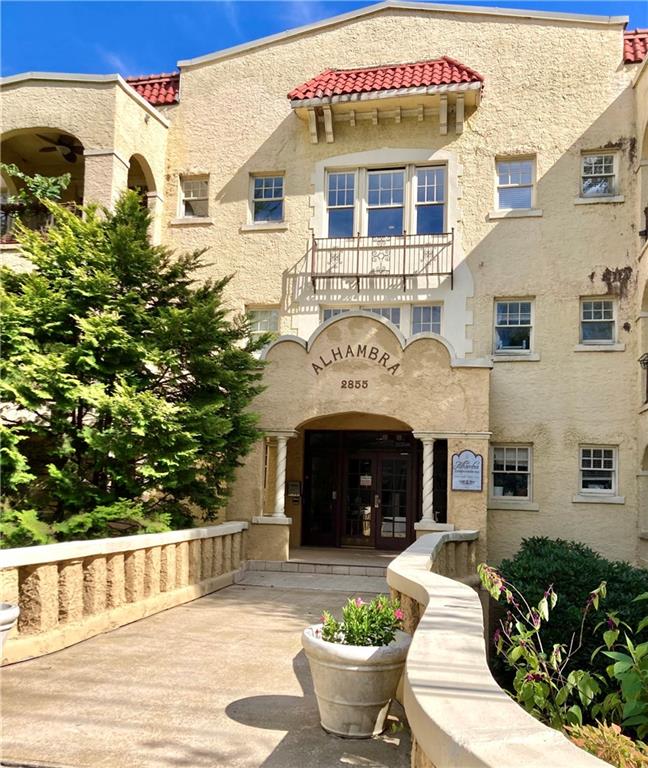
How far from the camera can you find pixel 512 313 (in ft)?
56.2

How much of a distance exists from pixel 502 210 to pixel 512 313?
2.51 metres

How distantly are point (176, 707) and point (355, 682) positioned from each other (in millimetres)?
1715

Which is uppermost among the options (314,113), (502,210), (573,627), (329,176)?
(314,113)

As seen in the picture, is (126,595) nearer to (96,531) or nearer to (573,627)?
(96,531)

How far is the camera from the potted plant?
4.98 metres

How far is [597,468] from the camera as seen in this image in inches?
642

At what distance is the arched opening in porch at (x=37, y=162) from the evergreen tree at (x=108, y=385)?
535 cm

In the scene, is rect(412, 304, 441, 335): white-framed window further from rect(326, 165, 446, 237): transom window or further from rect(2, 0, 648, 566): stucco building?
rect(326, 165, 446, 237): transom window

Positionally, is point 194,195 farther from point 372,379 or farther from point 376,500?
point 376,500

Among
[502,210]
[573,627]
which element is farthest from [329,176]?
[573,627]

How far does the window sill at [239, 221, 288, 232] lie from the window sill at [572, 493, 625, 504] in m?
9.57

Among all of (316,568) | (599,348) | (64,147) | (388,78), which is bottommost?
(316,568)

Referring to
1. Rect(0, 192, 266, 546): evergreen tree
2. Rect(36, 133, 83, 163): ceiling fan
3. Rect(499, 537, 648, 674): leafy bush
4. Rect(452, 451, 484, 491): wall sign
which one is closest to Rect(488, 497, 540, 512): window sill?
Rect(452, 451, 484, 491): wall sign

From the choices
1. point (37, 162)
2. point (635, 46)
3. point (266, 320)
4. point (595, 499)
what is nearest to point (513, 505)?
point (595, 499)
